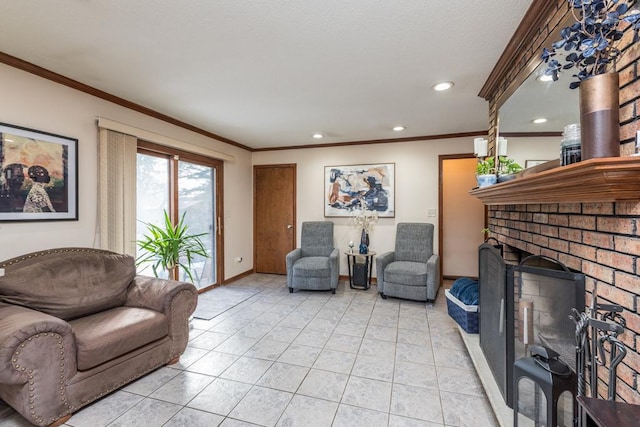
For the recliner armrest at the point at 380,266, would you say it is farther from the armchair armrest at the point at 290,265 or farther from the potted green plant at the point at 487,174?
the potted green plant at the point at 487,174

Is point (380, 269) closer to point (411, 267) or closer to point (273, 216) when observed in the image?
point (411, 267)

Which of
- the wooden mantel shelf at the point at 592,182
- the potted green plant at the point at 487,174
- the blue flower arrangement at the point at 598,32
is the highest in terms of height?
the blue flower arrangement at the point at 598,32

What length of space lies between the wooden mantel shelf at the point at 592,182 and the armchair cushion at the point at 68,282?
9.55ft

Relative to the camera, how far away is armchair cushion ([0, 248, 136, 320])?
1971mm

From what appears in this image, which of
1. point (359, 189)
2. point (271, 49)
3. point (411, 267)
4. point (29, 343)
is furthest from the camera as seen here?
point (359, 189)

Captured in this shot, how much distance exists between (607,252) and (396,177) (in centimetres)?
367

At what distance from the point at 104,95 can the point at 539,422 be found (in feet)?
13.2

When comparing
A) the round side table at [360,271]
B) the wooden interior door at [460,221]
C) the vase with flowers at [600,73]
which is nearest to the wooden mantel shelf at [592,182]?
the vase with flowers at [600,73]

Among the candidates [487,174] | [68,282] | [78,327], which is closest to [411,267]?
[487,174]

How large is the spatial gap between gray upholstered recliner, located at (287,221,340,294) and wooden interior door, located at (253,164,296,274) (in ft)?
1.85

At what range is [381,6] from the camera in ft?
5.36

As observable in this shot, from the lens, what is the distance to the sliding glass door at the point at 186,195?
3.45m

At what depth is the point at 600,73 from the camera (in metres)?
1.07

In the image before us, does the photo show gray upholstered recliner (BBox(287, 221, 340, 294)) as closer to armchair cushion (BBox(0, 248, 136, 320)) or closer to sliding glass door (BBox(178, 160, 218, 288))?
sliding glass door (BBox(178, 160, 218, 288))
